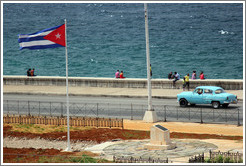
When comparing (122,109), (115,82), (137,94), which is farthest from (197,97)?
(115,82)

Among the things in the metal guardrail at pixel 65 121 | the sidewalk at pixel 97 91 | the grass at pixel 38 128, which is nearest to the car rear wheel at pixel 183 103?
the sidewalk at pixel 97 91

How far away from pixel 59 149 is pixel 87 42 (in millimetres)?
96933

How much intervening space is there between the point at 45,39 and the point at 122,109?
1252 cm

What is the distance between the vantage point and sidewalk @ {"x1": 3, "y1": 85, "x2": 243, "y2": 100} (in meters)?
44.2

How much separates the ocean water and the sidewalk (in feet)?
136

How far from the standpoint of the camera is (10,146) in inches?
1194

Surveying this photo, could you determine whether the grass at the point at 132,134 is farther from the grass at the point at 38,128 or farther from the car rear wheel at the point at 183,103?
the car rear wheel at the point at 183,103

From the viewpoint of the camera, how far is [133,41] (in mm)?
120750

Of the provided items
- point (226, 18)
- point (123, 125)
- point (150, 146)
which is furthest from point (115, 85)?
point (226, 18)

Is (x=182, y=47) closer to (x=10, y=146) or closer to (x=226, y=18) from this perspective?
(x=226, y=18)

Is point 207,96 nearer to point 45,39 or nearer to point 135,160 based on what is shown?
point 45,39

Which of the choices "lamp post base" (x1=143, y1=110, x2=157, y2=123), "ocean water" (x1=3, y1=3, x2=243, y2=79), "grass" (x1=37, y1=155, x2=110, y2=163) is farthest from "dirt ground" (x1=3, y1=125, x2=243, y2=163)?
"ocean water" (x1=3, y1=3, x2=243, y2=79)

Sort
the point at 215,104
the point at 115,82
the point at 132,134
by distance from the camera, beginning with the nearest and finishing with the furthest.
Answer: the point at 132,134, the point at 215,104, the point at 115,82

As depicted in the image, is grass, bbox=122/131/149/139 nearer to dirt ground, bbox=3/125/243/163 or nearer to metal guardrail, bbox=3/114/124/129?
dirt ground, bbox=3/125/243/163
